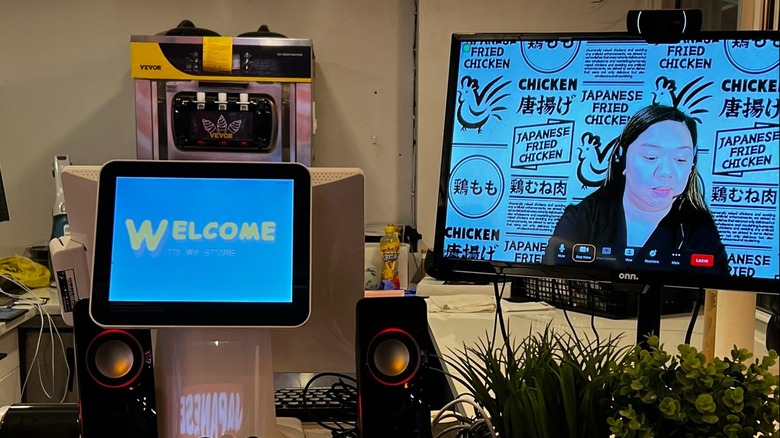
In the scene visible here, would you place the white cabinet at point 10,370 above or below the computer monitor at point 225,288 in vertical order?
below

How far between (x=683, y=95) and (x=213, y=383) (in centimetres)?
86

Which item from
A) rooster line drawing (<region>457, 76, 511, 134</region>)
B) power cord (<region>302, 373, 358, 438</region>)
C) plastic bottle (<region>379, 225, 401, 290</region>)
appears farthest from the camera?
plastic bottle (<region>379, 225, 401, 290</region>)

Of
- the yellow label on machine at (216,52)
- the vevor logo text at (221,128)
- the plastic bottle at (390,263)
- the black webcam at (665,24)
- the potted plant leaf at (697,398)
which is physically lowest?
the plastic bottle at (390,263)

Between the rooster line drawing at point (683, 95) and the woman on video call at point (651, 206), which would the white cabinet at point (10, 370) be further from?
the rooster line drawing at point (683, 95)

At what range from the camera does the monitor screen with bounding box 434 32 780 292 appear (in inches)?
37.7

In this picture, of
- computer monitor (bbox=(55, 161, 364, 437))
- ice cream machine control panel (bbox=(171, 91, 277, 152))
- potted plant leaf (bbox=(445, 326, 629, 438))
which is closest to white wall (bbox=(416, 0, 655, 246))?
ice cream machine control panel (bbox=(171, 91, 277, 152))

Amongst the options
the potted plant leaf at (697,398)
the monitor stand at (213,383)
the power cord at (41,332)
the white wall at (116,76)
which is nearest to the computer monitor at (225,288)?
the monitor stand at (213,383)

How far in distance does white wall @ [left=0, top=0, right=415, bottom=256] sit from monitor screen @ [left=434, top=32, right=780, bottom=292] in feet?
7.40

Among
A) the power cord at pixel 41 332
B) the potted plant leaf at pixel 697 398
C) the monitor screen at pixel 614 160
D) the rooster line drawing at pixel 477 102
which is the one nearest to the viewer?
the potted plant leaf at pixel 697 398

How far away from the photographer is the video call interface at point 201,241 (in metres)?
1.00

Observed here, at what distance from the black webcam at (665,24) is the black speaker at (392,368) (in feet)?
1.79

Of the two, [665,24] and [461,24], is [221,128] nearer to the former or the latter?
[461,24]

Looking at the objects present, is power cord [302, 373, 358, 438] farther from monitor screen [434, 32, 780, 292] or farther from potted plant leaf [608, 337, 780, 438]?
potted plant leaf [608, 337, 780, 438]

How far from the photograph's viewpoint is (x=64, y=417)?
112 cm
